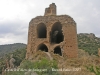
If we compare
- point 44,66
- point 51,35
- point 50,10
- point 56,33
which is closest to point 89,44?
point 56,33

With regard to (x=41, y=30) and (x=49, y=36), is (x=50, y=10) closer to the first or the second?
(x=41, y=30)

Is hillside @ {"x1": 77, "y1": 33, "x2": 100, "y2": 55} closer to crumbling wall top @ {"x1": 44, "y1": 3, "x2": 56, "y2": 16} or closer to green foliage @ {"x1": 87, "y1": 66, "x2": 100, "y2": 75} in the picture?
crumbling wall top @ {"x1": 44, "y1": 3, "x2": 56, "y2": 16}

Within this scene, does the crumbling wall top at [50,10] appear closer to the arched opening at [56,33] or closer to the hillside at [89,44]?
the arched opening at [56,33]

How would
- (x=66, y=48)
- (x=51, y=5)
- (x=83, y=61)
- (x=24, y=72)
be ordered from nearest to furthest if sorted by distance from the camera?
(x=24, y=72)
(x=83, y=61)
(x=66, y=48)
(x=51, y=5)

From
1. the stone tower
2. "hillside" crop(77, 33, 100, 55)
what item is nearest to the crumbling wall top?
the stone tower

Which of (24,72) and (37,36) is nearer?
(24,72)

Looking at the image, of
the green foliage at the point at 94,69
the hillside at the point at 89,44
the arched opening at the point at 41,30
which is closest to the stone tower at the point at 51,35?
the arched opening at the point at 41,30

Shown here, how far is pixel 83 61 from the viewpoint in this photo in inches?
625

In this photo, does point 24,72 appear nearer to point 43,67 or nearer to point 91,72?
point 43,67

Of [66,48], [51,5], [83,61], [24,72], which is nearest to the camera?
[24,72]

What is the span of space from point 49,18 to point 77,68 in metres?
7.86

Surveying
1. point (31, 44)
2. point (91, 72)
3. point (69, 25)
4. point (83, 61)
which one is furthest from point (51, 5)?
point (91, 72)

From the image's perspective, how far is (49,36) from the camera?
800 inches

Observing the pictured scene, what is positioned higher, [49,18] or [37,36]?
[49,18]
